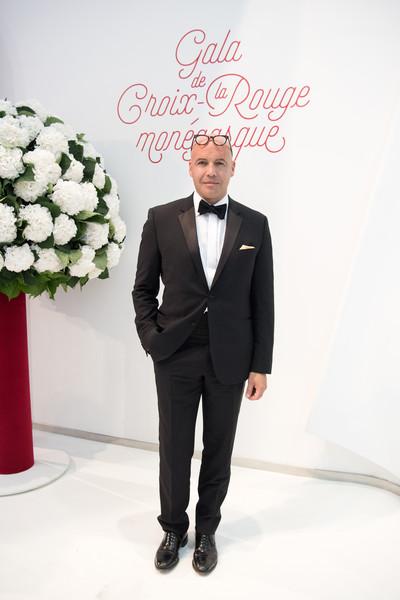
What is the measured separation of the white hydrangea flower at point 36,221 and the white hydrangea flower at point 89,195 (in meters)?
0.22

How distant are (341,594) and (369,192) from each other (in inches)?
74.2

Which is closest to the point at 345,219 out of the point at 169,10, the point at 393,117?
the point at 393,117

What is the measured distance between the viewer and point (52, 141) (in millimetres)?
2521

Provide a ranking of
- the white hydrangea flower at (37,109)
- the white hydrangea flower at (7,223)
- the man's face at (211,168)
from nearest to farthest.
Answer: the man's face at (211,168)
the white hydrangea flower at (7,223)
the white hydrangea flower at (37,109)

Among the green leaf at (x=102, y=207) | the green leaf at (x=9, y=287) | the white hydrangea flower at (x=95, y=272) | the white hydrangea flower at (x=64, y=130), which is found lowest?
the green leaf at (x=9, y=287)

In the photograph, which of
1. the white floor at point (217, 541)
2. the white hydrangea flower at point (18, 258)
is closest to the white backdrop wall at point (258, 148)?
the white floor at point (217, 541)

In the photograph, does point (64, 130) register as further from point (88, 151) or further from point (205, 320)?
point (205, 320)

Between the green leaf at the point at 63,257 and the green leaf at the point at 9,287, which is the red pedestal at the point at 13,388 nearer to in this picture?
the green leaf at the point at 9,287

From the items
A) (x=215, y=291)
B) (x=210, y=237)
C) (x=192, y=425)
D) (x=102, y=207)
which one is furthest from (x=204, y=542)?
(x=102, y=207)

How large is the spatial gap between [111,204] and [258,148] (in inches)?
34.0

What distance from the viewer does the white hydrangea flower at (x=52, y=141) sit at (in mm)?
2516

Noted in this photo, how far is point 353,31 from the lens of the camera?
267cm

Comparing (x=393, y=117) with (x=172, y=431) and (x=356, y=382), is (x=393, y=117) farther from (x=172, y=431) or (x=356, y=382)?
(x=172, y=431)

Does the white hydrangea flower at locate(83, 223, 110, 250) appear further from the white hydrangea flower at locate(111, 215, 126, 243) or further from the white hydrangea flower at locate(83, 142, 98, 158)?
the white hydrangea flower at locate(83, 142, 98, 158)
